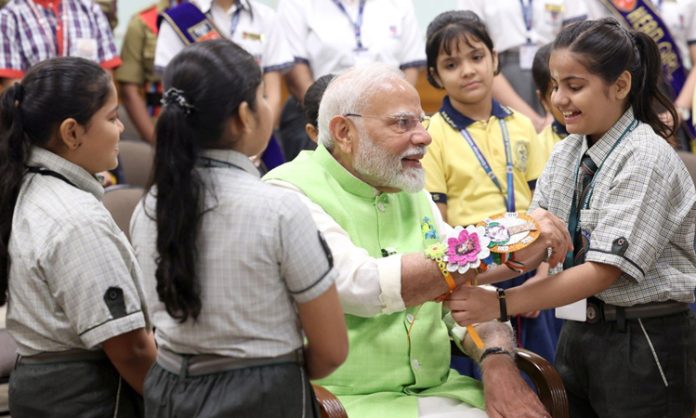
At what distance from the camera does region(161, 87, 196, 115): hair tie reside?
5.51 ft

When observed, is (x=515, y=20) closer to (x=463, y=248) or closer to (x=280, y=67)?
(x=280, y=67)

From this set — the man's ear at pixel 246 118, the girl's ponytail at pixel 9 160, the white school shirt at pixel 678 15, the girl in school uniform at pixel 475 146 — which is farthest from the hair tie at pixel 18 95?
the white school shirt at pixel 678 15

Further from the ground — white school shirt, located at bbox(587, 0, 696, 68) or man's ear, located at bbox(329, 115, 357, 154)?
man's ear, located at bbox(329, 115, 357, 154)

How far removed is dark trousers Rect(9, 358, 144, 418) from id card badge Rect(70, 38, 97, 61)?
86.7 inches

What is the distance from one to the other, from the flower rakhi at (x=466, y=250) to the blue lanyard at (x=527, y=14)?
259 cm

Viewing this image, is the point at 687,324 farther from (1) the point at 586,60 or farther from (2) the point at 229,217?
(2) the point at 229,217

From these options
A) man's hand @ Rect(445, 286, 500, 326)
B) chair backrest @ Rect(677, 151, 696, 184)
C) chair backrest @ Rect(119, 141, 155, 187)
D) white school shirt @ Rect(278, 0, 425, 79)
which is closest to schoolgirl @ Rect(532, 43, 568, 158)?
chair backrest @ Rect(677, 151, 696, 184)

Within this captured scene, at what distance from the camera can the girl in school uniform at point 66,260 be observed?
2.02 m

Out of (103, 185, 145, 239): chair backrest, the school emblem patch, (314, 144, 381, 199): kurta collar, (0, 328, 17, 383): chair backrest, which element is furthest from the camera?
the school emblem patch

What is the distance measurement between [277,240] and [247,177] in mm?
150

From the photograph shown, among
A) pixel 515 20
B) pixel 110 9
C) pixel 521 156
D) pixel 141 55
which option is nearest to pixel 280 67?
pixel 141 55

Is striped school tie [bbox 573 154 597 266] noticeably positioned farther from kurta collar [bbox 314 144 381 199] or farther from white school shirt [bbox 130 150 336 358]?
white school shirt [bbox 130 150 336 358]

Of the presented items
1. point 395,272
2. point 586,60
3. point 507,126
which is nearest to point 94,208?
point 395,272

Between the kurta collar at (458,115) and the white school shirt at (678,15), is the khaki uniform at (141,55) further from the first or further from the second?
the white school shirt at (678,15)
